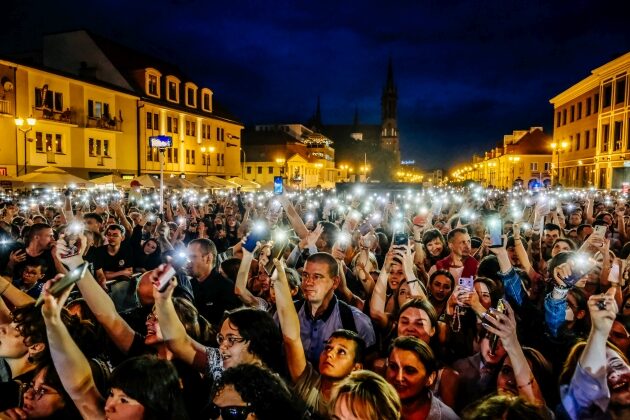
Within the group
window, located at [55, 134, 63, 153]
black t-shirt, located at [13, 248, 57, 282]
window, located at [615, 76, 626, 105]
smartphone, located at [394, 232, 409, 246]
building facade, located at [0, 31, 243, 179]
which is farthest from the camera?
window, located at [615, 76, 626, 105]

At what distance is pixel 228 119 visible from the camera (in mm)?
52938

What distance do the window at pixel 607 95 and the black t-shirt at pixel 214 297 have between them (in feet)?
140

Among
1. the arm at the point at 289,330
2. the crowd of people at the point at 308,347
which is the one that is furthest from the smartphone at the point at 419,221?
the arm at the point at 289,330

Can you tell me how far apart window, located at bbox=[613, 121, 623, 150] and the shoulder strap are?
40.1 m

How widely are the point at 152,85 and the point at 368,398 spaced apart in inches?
1699

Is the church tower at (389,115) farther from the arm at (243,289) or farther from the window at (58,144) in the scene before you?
the arm at (243,289)

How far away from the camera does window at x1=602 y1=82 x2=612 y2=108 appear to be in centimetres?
3917

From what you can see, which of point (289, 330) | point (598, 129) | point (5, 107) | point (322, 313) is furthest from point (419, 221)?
point (598, 129)

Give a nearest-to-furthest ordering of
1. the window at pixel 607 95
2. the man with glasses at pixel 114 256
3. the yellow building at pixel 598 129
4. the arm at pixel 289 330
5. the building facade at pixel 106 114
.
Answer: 1. the arm at pixel 289 330
2. the man with glasses at pixel 114 256
3. the building facade at pixel 106 114
4. the yellow building at pixel 598 129
5. the window at pixel 607 95

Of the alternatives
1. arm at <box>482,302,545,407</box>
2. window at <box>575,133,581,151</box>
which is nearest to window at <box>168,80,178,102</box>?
window at <box>575,133,581,151</box>

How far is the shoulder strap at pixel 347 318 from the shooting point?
418 cm

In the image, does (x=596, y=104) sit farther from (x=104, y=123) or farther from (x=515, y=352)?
(x=515, y=352)

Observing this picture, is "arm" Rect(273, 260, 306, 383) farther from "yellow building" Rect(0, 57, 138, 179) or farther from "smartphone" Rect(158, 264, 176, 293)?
"yellow building" Rect(0, 57, 138, 179)

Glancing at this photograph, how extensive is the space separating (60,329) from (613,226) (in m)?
12.1
